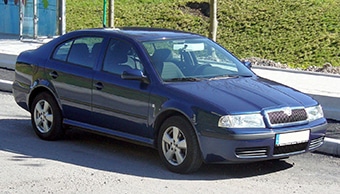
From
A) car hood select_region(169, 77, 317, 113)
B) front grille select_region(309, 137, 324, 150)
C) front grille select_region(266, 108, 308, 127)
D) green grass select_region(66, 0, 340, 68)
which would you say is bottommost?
green grass select_region(66, 0, 340, 68)

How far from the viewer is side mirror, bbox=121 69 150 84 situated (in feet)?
27.6

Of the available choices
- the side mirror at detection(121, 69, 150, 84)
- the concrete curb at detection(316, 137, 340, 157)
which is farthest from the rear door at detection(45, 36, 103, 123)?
the concrete curb at detection(316, 137, 340, 157)

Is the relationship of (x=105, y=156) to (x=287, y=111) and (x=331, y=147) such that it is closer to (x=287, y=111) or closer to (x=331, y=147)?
(x=287, y=111)

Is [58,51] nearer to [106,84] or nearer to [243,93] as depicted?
[106,84]

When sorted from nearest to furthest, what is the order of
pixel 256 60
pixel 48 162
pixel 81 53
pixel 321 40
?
pixel 48 162
pixel 81 53
pixel 256 60
pixel 321 40

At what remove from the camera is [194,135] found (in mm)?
7844

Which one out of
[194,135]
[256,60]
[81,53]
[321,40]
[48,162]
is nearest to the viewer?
[194,135]

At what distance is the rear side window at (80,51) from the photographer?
30.3 feet

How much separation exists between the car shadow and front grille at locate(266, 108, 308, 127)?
0.70m

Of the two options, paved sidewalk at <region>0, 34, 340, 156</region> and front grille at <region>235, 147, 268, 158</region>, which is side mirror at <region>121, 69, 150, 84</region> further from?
paved sidewalk at <region>0, 34, 340, 156</region>

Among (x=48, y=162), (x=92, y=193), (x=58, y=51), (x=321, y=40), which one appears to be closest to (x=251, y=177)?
(x=92, y=193)

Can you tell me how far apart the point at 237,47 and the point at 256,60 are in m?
4.94

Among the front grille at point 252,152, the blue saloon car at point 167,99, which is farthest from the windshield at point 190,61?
the front grille at point 252,152

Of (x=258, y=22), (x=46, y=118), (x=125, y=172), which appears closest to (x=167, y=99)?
(x=125, y=172)
